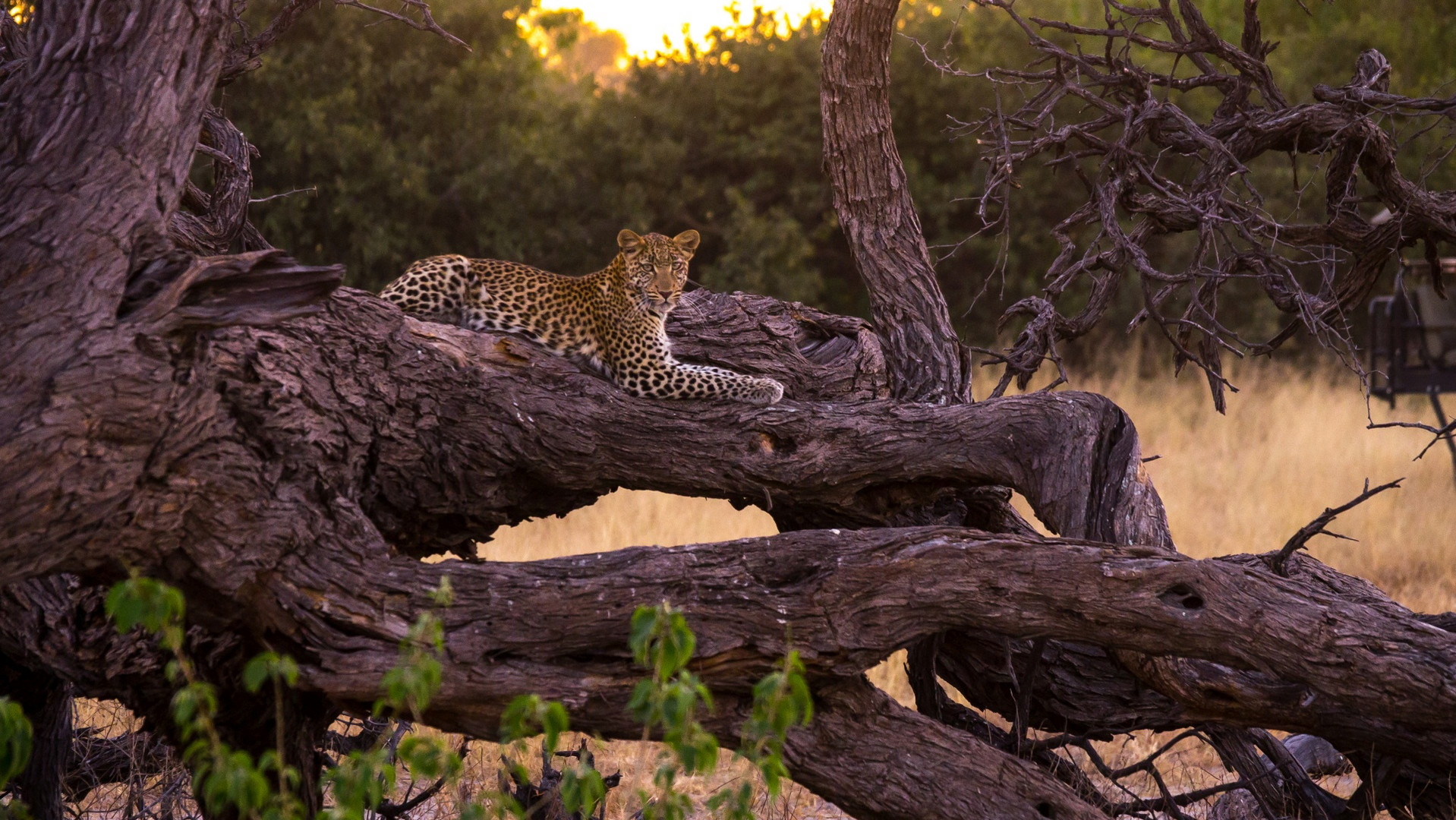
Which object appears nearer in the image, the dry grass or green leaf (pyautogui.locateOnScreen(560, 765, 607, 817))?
green leaf (pyautogui.locateOnScreen(560, 765, 607, 817))

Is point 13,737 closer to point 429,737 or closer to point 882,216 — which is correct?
point 429,737

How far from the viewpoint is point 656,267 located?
5500 mm

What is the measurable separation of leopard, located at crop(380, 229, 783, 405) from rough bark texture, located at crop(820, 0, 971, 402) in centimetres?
60

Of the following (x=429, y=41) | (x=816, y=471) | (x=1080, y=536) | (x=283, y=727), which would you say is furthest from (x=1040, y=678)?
(x=429, y=41)

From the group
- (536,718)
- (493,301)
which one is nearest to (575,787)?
(536,718)

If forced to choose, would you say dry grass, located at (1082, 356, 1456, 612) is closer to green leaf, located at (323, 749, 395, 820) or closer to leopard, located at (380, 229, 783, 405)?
leopard, located at (380, 229, 783, 405)

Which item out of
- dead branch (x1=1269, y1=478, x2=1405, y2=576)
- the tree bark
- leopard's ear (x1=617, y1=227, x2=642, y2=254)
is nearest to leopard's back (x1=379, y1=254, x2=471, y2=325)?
leopard's ear (x1=617, y1=227, x2=642, y2=254)

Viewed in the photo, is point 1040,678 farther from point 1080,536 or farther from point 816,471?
point 816,471

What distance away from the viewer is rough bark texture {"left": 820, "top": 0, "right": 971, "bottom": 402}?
4910 millimetres

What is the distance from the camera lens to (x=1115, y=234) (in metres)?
4.64

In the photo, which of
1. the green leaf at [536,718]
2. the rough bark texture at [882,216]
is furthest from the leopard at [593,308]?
the green leaf at [536,718]

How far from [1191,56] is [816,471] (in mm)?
2513

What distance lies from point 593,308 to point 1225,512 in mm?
6652

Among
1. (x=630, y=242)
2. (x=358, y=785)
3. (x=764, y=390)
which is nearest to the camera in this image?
(x=358, y=785)
